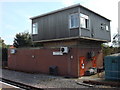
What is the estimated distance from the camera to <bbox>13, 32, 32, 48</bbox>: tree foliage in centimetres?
3269

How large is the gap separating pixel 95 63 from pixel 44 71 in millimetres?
6032

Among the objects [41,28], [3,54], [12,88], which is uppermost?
[41,28]

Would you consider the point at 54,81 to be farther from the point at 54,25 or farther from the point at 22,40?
the point at 22,40

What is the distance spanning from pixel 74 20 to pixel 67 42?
2533 mm

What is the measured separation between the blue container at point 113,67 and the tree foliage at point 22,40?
Answer: 934 inches

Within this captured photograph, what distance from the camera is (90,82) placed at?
1068 cm

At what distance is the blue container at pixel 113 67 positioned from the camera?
11453 mm

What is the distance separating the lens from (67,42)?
51.4ft

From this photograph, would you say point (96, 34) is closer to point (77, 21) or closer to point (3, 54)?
point (77, 21)

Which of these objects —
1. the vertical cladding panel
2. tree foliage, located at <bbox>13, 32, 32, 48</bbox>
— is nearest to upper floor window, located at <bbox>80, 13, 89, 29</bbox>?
the vertical cladding panel

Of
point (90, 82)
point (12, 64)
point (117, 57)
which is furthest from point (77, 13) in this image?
point (12, 64)

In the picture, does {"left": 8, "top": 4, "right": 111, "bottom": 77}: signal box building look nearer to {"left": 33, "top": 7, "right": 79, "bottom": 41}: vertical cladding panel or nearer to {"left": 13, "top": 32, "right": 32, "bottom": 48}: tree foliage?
{"left": 33, "top": 7, "right": 79, "bottom": 41}: vertical cladding panel

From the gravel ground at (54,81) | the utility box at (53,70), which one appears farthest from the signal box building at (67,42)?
the gravel ground at (54,81)

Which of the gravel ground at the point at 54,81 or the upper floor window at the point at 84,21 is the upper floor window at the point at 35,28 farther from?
the gravel ground at the point at 54,81
